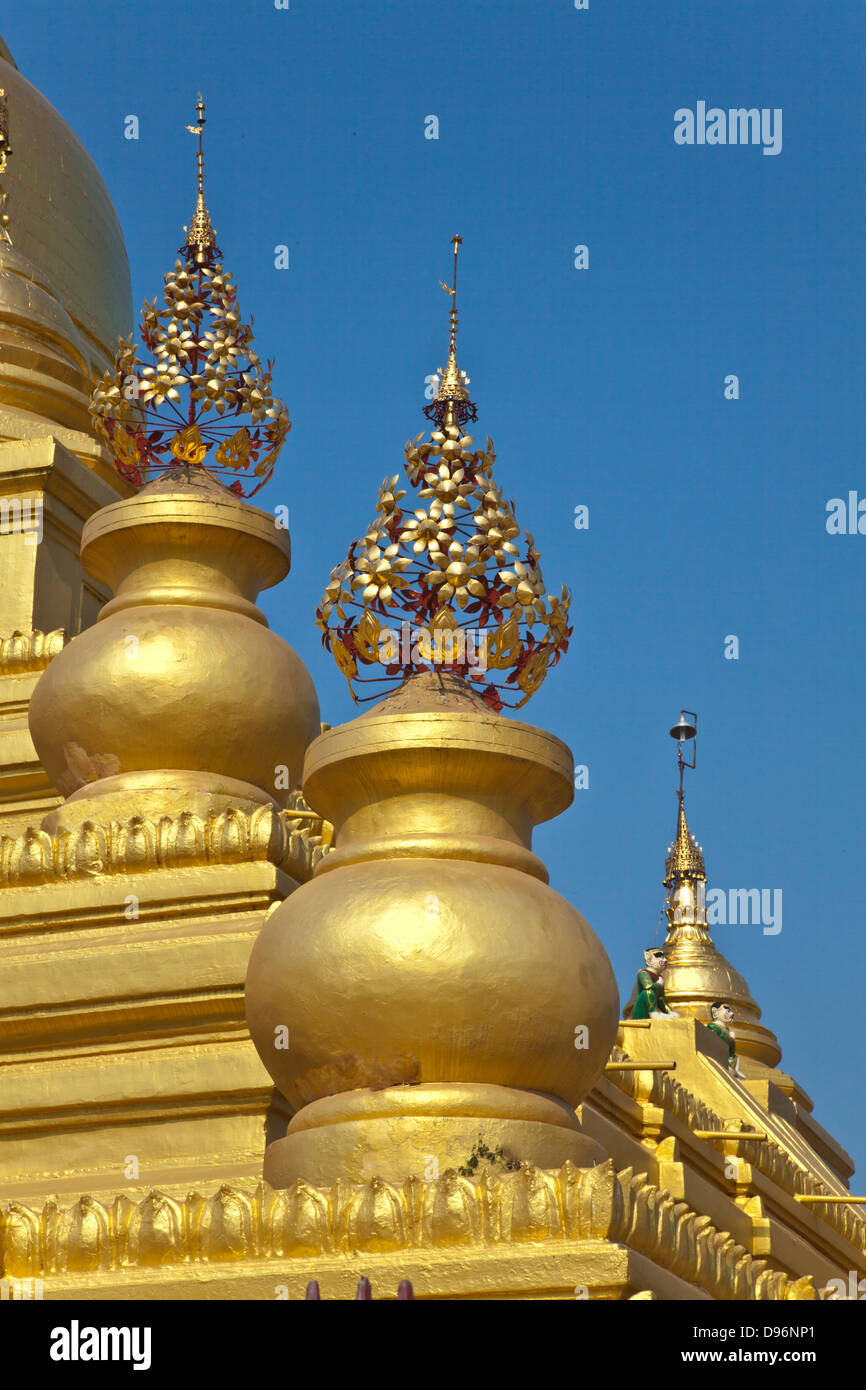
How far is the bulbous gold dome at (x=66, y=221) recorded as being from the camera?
2831 cm

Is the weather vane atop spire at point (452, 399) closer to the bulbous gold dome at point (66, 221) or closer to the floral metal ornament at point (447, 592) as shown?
the floral metal ornament at point (447, 592)

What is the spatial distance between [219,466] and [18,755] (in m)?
2.73

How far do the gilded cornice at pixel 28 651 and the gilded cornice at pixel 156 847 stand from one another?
3336 mm

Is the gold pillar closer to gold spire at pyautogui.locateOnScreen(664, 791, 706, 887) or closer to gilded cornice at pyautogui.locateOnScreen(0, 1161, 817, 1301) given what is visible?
gilded cornice at pyautogui.locateOnScreen(0, 1161, 817, 1301)

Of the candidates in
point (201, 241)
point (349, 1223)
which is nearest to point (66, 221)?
point (201, 241)

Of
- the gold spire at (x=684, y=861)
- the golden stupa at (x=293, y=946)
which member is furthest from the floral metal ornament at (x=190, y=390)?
the gold spire at (x=684, y=861)

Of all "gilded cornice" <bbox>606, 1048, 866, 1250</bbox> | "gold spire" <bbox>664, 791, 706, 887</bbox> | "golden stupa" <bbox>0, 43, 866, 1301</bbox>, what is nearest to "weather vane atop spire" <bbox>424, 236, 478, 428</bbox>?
"golden stupa" <bbox>0, 43, 866, 1301</bbox>

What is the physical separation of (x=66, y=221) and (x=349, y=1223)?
20770 mm

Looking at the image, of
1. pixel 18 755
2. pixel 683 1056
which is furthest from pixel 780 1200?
pixel 18 755

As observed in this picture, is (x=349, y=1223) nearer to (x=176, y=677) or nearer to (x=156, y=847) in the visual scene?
(x=156, y=847)

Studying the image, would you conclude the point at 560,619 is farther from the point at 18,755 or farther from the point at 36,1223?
the point at 18,755

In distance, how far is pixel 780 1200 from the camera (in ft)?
64.1

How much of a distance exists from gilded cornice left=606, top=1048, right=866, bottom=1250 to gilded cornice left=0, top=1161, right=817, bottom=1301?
19.7ft

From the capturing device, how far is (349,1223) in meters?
10.6
